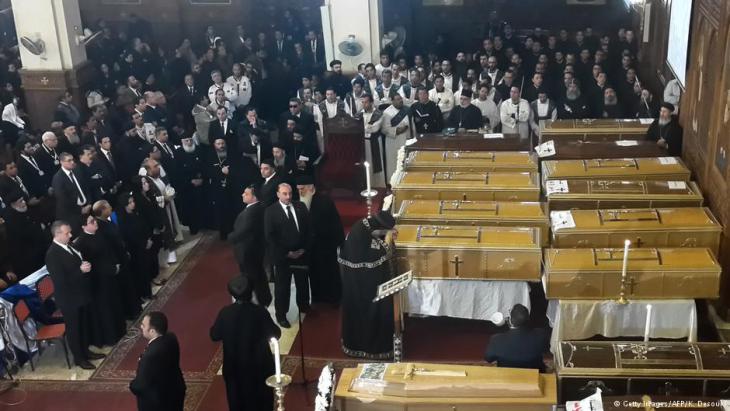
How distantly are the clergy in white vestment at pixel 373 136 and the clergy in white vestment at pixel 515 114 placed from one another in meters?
1.80

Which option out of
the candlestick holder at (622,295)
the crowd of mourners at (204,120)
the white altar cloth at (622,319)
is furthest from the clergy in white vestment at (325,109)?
the candlestick holder at (622,295)

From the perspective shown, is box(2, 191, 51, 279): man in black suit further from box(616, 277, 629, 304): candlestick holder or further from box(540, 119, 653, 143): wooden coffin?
box(616, 277, 629, 304): candlestick holder

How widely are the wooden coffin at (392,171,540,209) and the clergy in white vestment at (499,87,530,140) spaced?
3015 millimetres

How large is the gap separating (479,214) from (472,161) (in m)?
1.53

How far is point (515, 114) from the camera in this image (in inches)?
503

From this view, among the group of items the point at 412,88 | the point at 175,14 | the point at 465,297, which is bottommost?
the point at 465,297

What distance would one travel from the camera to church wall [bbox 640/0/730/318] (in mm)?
8273

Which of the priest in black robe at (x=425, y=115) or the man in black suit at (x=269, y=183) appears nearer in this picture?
the man in black suit at (x=269, y=183)

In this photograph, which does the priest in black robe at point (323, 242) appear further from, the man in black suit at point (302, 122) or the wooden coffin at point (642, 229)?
the man in black suit at point (302, 122)

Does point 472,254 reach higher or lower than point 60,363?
higher

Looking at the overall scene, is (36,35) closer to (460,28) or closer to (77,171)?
(77,171)

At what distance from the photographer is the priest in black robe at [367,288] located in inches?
320

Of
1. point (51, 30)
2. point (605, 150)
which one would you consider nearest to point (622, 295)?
point (605, 150)

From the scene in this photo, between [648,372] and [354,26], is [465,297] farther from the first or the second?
[354,26]
